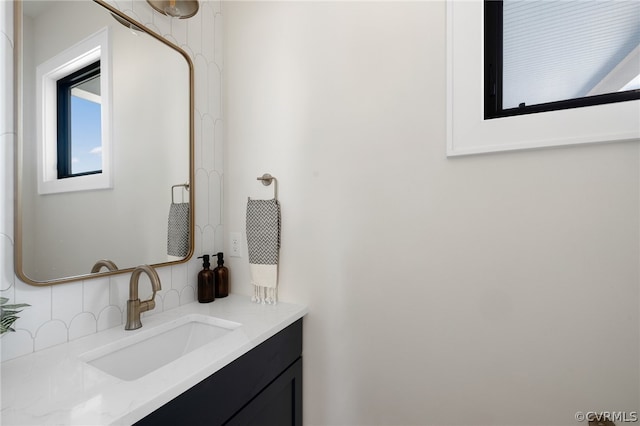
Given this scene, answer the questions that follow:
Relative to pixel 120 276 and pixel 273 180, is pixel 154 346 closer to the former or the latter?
pixel 120 276

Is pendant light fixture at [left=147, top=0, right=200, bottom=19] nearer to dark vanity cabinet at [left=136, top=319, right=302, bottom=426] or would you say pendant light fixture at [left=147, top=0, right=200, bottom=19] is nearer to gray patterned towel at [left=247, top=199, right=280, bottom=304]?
gray patterned towel at [left=247, top=199, right=280, bottom=304]

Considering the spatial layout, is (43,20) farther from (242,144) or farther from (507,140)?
(507,140)

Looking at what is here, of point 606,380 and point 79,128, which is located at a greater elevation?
point 79,128

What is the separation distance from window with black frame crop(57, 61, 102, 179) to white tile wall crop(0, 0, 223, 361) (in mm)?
114

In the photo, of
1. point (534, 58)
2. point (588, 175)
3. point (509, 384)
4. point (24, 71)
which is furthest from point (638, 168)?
point (24, 71)

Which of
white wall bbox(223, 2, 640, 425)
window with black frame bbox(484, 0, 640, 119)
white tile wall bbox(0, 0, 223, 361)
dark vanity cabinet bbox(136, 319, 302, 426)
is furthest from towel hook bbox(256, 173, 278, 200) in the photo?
window with black frame bbox(484, 0, 640, 119)

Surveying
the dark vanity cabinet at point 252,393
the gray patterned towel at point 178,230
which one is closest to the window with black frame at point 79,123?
the gray patterned towel at point 178,230

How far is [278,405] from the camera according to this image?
1051 mm

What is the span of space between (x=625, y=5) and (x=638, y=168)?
0.50 m

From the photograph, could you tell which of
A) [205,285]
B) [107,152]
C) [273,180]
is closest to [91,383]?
[205,285]

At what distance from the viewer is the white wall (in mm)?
833

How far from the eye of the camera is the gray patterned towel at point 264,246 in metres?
1.24

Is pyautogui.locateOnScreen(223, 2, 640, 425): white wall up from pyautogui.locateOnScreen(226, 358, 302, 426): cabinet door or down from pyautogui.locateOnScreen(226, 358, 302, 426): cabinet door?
up

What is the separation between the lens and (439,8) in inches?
39.0
